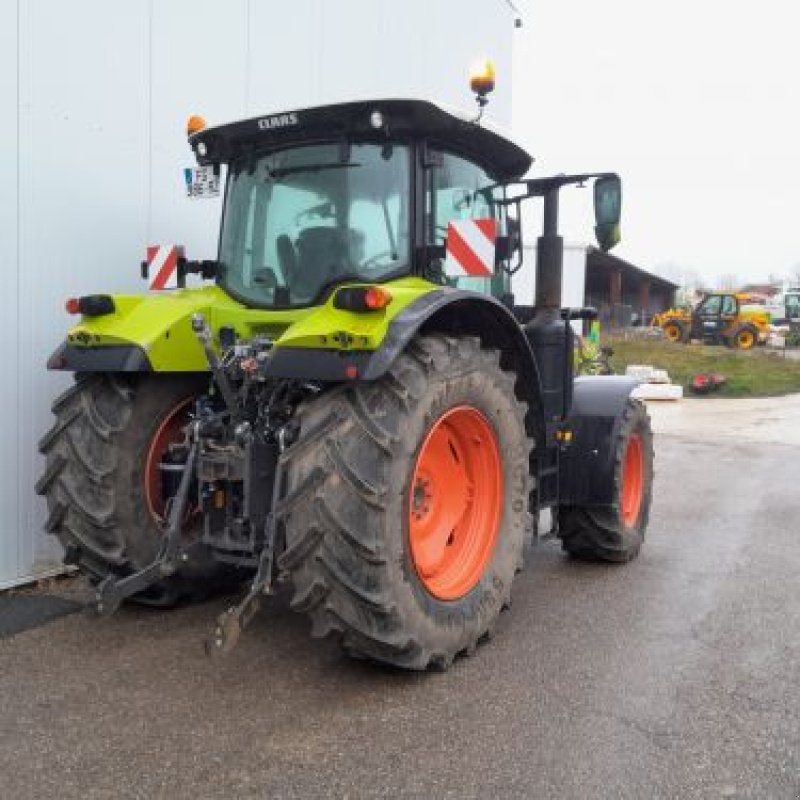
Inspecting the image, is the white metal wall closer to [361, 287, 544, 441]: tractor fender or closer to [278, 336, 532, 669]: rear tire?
[361, 287, 544, 441]: tractor fender

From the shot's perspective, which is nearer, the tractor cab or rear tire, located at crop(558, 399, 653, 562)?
the tractor cab

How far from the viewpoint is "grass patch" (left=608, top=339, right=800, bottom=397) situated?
2189 centimetres

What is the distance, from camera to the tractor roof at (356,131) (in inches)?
153

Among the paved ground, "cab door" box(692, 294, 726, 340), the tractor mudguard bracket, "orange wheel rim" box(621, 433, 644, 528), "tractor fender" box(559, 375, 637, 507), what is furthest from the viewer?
"cab door" box(692, 294, 726, 340)

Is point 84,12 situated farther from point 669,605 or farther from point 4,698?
point 669,605

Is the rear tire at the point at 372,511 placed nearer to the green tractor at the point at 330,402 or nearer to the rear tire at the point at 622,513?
the green tractor at the point at 330,402

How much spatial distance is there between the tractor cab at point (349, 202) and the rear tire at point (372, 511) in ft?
1.85

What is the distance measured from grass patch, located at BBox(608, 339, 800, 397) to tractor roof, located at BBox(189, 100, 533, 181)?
18327 millimetres

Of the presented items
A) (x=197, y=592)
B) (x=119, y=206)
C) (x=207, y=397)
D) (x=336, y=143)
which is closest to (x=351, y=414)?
(x=207, y=397)

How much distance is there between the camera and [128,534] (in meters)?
4.02

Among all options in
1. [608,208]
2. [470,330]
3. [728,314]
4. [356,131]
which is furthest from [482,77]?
[728,314]

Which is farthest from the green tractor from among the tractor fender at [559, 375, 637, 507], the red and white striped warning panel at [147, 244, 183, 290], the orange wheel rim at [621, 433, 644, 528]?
the orange wheel rim at [621, 433, 644, 528]

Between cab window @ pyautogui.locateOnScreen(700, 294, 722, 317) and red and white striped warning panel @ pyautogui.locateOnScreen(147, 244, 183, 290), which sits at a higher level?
cab window @ pyautogui.locateOnScreen(700, 294, 722, 317)

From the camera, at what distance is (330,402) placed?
3.41m
